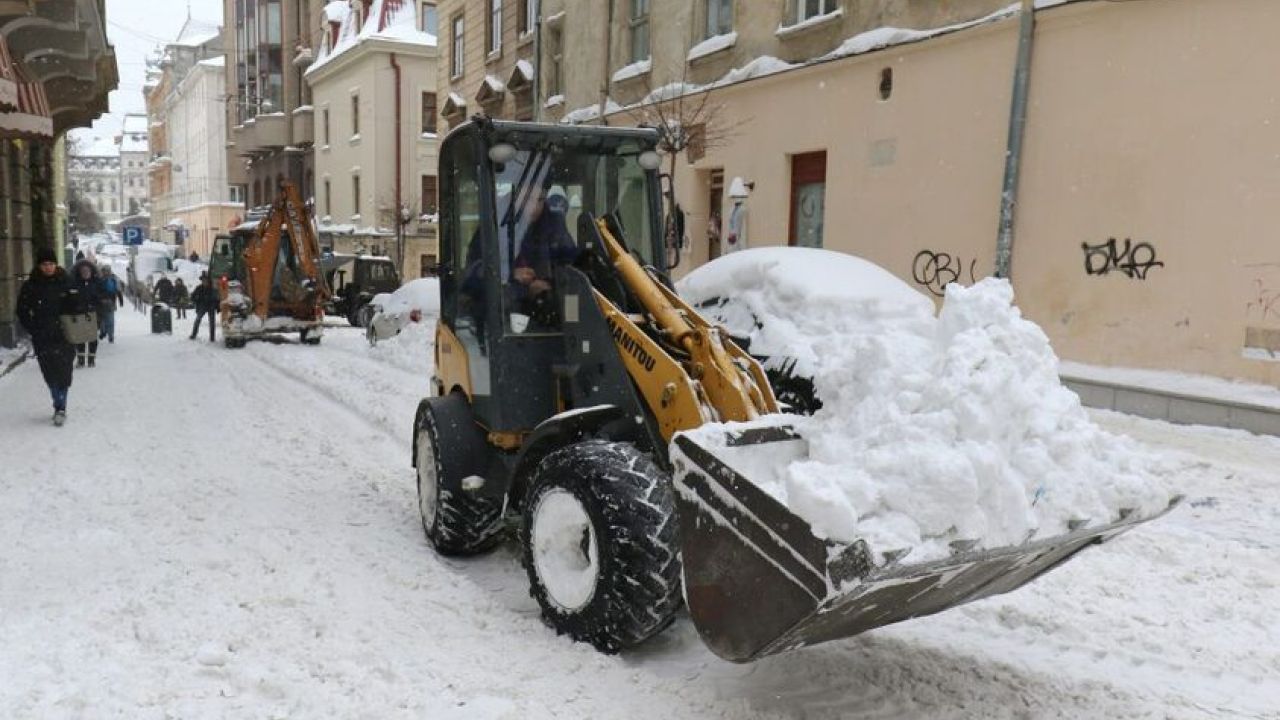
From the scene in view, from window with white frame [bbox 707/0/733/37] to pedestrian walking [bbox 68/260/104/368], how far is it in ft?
34.9

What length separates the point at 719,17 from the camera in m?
16.3

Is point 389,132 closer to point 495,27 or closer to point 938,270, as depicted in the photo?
point 495,27

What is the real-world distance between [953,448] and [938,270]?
9.89 metres

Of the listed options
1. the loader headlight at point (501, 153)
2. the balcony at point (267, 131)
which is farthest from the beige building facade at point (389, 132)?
the loader headlight at point (501, 153)

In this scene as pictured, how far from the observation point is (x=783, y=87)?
48.9ft

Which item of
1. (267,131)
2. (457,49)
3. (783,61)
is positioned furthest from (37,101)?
(267,131)

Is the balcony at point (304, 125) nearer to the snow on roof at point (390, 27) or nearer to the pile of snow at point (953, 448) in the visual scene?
the snow on roof at point (390, 27)

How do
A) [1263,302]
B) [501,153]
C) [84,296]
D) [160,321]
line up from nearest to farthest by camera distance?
[501,153] → [1263,302] → [84,296] → [160,321]

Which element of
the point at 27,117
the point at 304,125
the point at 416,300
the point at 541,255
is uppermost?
the point at 304,125

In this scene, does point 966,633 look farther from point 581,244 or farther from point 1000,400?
point 581,244

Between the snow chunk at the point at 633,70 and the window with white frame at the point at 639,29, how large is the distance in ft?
0.70

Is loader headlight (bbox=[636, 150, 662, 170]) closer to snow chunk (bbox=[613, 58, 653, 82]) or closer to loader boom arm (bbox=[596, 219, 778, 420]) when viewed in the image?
loader boom arm (bbox=[596, 219, 778, 420])

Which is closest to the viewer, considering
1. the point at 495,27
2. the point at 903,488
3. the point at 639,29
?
the point at 903,488

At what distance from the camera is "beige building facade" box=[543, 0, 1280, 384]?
9055 mm
